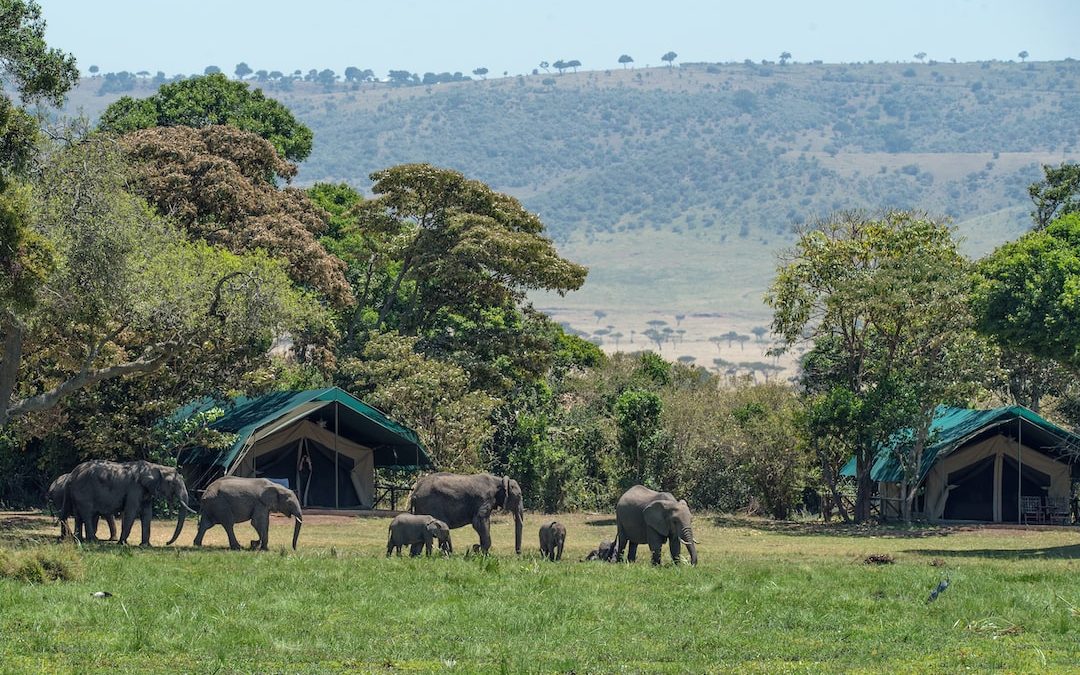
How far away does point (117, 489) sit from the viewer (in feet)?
120

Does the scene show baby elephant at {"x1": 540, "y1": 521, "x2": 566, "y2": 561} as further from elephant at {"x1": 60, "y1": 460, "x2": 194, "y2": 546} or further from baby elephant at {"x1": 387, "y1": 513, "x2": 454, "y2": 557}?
elephant at {"x1": 60, "y1": 460, "x2": 194, "y2": 546}

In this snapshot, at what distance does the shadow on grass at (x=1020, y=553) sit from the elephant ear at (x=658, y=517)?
10.1m

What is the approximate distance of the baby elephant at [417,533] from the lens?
3359 cm

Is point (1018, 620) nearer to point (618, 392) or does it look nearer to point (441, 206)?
point (441, 206)

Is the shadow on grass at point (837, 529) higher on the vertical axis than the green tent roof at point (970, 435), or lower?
lower

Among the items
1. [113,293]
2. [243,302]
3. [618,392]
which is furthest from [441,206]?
[113,293]

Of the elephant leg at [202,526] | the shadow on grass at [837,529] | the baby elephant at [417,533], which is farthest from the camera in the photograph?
the shadow on grass at [837,529]

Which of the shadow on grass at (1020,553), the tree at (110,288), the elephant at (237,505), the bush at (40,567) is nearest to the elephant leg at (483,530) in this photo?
the elephant at (237,505)

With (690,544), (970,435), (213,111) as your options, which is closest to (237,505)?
(690,544)

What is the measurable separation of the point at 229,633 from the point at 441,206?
4374cm

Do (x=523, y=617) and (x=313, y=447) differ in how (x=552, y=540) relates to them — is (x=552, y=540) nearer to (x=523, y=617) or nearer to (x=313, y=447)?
(x=523, y=617)

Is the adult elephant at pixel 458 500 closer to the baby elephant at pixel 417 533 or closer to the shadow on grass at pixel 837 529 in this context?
the baby elephant at pixel 417 533

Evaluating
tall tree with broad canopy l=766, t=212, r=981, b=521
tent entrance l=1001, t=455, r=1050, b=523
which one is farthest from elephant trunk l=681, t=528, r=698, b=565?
tent entrance l=1001, t=455, r=1050, b=523

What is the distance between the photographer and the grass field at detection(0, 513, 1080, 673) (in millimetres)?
19156
